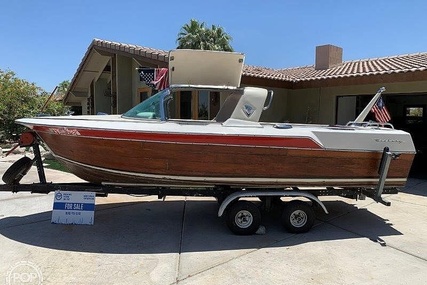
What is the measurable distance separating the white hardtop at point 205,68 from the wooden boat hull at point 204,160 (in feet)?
3.80

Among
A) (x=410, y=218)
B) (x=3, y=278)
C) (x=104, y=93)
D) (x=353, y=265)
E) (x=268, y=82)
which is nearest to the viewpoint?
(x=3, y=278)

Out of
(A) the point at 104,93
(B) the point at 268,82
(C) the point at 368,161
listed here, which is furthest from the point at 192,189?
(A) the point at 104,93

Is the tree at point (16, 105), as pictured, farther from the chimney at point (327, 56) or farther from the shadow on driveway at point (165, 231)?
the shadow on driveway at point (165, 231)

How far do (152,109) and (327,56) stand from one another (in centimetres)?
1035

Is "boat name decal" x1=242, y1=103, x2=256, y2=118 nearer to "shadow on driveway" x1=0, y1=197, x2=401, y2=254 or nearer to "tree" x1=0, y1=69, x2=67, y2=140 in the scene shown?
"shadow on driveway" x1=0, y1=197, x2=401, y2=254

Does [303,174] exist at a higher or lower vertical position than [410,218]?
higher

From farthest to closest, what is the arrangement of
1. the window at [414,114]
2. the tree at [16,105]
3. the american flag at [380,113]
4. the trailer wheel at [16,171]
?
the tree at [16,105], the window at [414,114], the american flag at [380,113], the trailer wheel at [16,171]

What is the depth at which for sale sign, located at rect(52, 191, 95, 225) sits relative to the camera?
15.2 feet

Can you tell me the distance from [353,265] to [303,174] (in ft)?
4.27

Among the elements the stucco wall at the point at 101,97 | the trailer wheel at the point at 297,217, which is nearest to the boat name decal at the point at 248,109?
the trailer wheel at the point at 297,217

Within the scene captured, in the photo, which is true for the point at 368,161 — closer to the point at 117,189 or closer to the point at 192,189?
the point at 192,189

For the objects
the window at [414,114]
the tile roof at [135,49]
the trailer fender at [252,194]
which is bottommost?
the trailer fender at [252,194]

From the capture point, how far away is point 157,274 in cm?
347

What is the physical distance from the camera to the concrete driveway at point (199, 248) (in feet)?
11.3
